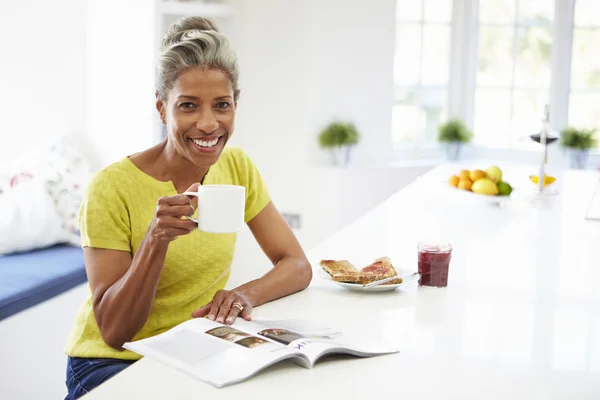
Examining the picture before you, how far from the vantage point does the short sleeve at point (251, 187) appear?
6.93 feet

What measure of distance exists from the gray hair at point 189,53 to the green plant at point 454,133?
140 inches

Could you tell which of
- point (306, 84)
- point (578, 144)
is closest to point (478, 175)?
point (306, 84)

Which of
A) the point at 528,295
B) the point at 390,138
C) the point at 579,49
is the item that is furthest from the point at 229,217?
the point at 579,49

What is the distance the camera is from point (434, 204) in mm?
3133

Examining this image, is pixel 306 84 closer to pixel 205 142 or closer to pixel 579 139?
pixel 579 139

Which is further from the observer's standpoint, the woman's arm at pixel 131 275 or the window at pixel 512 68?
the window at pixel 512 68

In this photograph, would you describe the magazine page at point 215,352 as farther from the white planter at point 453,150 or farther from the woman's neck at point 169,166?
the white planter at point 453,150

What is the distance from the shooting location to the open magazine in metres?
1.31

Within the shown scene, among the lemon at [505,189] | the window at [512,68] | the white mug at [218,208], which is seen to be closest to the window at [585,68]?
the window at [512,68]

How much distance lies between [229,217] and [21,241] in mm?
2181

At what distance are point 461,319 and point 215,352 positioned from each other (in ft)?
1.89

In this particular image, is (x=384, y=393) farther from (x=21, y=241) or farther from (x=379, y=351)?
(x=21, y=241)

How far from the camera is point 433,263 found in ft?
6.25

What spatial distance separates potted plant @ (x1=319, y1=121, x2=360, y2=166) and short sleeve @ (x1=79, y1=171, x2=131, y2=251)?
2.95 m
